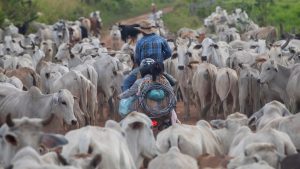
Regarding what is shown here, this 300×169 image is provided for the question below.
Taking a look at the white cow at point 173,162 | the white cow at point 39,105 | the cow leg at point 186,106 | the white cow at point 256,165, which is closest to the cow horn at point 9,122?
the white cow at point 173,162

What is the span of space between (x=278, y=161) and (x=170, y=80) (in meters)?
2.88

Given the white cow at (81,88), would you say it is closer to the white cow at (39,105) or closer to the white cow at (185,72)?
the white cow at (39,105)

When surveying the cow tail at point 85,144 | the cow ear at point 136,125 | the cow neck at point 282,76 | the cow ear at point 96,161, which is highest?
the cow ear at point 96,161

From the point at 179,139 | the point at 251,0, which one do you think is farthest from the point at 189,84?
the point at 251,0

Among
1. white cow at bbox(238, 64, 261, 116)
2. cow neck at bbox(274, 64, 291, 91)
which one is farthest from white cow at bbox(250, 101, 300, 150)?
white cow at bbox(238, 64, 261, 116)

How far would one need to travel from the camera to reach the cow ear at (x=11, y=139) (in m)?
7.10

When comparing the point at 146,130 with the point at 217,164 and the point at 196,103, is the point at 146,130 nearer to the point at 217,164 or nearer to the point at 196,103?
the point at 217,164

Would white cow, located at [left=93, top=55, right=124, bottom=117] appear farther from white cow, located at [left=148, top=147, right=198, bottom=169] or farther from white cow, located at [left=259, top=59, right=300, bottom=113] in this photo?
white cow, located at [left=148, top=147, right=198, bottom=169]

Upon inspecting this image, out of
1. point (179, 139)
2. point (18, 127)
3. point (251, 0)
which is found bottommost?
point (251, 0)

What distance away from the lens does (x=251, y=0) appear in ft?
137

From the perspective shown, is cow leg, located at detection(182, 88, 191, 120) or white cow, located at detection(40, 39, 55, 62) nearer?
cow leg, located at detection(182, 88, 191, 120)

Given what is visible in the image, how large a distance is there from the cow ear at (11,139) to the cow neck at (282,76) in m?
7.92

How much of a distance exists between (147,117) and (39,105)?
310cm

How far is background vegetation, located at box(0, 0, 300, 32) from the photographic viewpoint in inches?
1289
